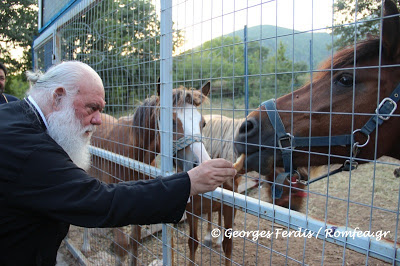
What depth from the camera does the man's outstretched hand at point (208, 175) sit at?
53.9 inches

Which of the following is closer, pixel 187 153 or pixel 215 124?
pixel 187 153

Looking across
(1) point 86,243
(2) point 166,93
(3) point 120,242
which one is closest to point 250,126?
(2) point 166,93

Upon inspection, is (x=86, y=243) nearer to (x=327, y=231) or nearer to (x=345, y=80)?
(x=327, y=231)

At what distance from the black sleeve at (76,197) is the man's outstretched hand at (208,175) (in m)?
0.14

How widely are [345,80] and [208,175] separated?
1071 mm

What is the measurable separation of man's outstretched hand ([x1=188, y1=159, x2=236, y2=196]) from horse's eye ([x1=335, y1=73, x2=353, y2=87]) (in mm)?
932

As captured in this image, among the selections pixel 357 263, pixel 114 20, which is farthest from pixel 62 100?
pixel 357 263

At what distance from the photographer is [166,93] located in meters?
2.06

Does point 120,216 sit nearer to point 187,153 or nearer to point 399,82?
point 187,153

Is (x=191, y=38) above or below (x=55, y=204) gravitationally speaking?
above

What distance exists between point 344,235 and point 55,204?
1257 mm

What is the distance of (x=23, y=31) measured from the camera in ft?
67.2

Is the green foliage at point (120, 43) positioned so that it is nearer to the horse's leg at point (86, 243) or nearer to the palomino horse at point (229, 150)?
the palomino horse at point (229, 150)

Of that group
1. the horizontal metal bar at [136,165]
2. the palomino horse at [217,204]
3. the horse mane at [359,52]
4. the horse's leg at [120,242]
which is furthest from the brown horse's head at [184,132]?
the horse's leg at [120,242]
